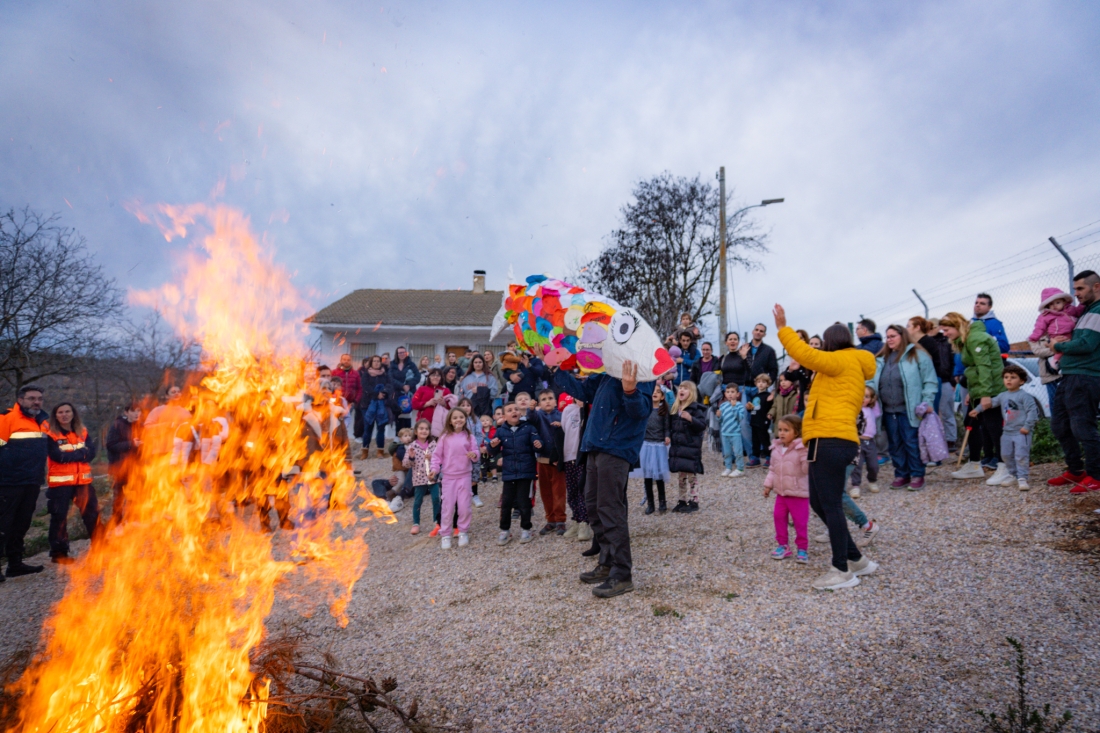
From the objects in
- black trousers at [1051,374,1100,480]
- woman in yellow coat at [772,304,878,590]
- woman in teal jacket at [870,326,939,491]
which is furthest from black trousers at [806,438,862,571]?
woman in teal jacket at [870,326,939,491]

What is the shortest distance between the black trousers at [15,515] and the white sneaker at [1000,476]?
446 inches

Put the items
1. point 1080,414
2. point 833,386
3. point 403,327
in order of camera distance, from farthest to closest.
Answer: point 403,327
point 1080,414
point 833,386

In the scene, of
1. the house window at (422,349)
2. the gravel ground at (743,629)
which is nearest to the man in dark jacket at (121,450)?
the gravel ground at (743,629)

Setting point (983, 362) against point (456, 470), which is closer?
point (983, 362)

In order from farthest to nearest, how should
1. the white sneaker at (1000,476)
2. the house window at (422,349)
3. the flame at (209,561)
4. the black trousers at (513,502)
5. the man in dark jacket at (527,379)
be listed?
1. the house window at (422,349)
2. the man in dark jacket at (527,379)
3. the black trousers at (513,502)
4. the white sneaker at (1000,476)
5. the flame at (209,561)

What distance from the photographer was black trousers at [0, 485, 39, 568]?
6676 mm

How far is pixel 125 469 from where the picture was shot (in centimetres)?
823

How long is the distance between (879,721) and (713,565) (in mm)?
2425

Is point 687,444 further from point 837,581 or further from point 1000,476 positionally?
point 1000,476

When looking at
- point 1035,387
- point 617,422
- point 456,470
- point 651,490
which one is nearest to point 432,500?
point 456,470

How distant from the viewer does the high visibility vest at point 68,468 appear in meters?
7.07

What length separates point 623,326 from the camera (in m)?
4.75

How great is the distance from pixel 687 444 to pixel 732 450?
7.21ft

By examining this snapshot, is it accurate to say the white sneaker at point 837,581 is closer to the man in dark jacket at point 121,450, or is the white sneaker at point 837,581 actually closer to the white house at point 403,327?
the man in dark jacket at point 121,450
